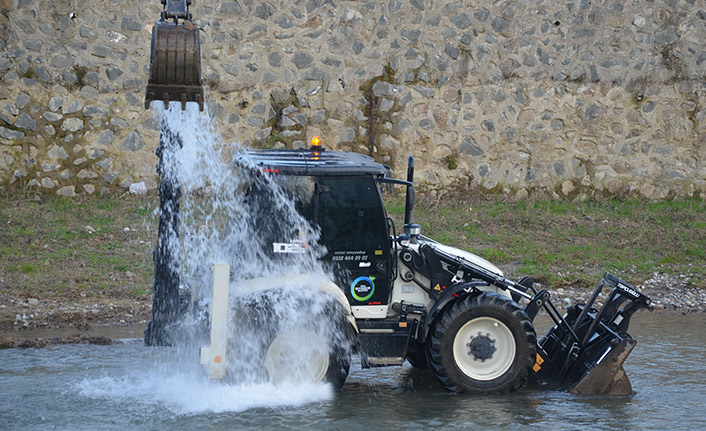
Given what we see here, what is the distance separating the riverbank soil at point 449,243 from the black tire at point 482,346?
3962mm

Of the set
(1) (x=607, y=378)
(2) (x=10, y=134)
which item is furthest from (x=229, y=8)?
(1) (x=607, y=378)

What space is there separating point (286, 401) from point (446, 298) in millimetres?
1653

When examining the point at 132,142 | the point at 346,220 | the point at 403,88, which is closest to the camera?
the point at 346,220

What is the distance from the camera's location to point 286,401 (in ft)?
25.7

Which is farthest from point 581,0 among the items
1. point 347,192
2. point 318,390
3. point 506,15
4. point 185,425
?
point 185,425

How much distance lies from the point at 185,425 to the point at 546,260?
7.39m

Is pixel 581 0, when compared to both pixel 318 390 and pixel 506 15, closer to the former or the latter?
pixel 506 15

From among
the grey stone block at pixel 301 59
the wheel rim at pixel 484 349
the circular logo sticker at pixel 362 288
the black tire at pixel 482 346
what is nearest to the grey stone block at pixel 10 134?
the grey stone block at pixel 301 59

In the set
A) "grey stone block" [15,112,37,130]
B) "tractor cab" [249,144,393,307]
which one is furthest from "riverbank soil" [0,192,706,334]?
"tractor cab" [249,144,393,307]

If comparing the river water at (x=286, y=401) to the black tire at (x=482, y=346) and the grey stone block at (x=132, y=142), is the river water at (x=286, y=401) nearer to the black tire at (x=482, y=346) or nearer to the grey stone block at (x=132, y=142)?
the black tire at (x=482, y=346)

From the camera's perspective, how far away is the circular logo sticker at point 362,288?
320 inches

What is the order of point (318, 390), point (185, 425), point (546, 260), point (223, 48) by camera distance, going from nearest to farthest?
1. point (185, 425)
2. point (318, 390)
3. point (546, 260)
4. point (223, 48)

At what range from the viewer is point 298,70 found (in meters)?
15.2

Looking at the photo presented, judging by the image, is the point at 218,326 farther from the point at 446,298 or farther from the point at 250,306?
the point at 446,298
